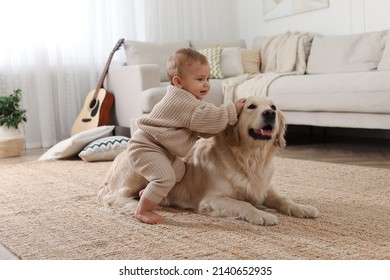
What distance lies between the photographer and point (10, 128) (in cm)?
421

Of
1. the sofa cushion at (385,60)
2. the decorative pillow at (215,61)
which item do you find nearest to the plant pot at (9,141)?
the decorative pillow at (215,61)

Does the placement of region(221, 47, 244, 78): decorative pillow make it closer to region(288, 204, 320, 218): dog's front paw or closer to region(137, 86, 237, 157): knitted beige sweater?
region(137, 86, 237, 157): knitted beige sweater

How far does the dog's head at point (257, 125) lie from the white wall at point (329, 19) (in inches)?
112

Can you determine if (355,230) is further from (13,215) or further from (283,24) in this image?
(283,24)

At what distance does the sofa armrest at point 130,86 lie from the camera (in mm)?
4156

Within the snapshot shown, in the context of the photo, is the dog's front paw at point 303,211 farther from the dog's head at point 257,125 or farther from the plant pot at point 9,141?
the plant pot at point 9,141

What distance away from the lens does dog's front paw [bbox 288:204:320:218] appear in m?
1.87

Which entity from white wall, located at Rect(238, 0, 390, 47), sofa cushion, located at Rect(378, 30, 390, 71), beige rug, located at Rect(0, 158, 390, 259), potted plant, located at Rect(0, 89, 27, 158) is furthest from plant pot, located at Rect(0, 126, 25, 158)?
sofa cushion, located at Rect(378, 30, 390, 71)

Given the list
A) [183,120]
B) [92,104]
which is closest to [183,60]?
[183,120]

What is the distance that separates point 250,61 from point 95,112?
1.49 metres

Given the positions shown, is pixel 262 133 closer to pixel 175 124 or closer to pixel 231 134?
pixel 231 134

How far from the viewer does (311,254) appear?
1457mm

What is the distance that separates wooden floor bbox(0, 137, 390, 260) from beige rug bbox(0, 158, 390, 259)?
0.61 meters
